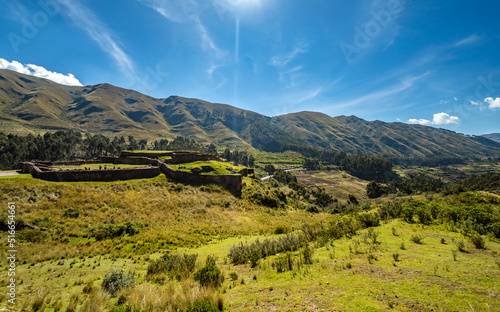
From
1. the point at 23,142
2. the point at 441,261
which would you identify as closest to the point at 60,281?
the point at 441,261

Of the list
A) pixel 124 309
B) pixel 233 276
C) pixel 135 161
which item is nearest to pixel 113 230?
pixel 233 276

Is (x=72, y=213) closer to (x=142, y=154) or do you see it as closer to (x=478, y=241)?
(x=478, y=241)

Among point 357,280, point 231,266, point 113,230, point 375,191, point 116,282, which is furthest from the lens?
point 375,191

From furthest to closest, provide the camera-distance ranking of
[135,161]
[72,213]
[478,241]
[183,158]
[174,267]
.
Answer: [183,158], [135,161], [72,213], [174,267], [478,241]

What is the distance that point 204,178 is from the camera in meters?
39.3

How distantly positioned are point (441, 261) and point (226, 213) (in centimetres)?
2622

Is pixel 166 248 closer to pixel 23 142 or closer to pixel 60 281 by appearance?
pixel 60 281

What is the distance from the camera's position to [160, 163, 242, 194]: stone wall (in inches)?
1469

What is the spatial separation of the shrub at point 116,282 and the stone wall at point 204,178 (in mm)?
28665

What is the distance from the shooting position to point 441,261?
27.1ft

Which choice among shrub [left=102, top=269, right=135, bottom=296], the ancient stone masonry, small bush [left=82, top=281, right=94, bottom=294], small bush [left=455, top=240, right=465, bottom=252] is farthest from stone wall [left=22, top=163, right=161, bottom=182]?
small bush [left=455, top=240, right=465, bottom=252]

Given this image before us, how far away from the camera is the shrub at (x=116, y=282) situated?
857 cm

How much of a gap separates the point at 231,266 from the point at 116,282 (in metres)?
5.99

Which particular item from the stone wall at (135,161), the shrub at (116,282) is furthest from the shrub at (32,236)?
the stone wall at (135,161)
